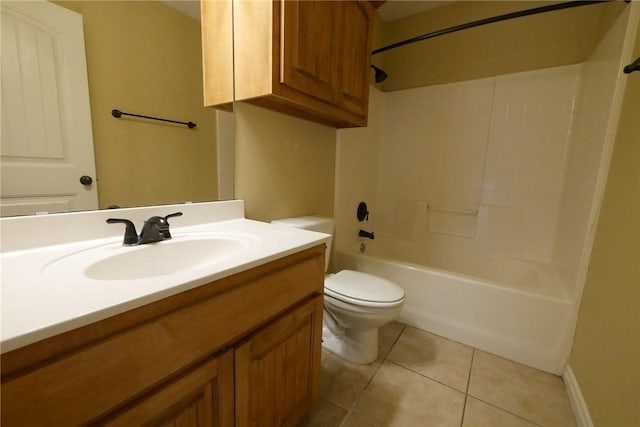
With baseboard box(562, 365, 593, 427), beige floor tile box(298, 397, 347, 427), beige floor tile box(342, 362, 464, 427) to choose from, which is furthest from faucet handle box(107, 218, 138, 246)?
baseboard box(562, 365, 593, 427)

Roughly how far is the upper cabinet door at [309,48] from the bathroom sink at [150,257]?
0.66 metres

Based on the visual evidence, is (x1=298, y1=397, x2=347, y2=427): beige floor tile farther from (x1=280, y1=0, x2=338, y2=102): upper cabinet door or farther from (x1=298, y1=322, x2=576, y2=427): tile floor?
(x1=280, y1=0, x2=338, y2=102): upper cabinet door

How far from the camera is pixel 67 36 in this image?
Result: 0.76 metres

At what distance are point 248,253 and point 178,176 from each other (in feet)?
1.82

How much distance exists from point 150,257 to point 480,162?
2.20m

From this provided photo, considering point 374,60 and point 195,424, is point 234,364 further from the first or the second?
point 374,60

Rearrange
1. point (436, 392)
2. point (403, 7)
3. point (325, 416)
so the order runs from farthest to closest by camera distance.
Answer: point (403, 7) < point (436, 392) < point (325, 416)

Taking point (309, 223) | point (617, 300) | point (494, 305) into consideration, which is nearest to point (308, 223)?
point (309, 223)

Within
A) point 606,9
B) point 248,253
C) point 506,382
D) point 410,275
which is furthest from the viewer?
point 410,275

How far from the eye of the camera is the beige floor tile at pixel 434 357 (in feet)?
4.31

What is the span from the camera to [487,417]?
1098mm

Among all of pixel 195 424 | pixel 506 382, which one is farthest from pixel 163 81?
pixel 506 382

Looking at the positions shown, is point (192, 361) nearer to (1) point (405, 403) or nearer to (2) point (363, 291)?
(2) point (363, 291)

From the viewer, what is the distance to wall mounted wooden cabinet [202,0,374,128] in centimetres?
99
